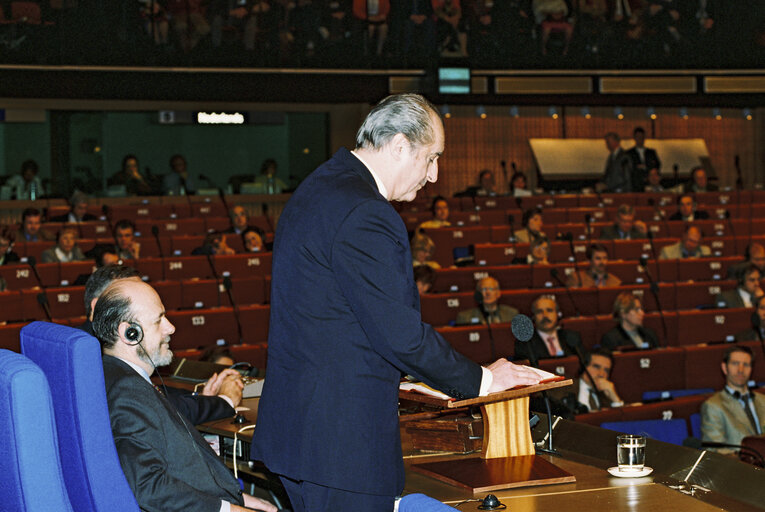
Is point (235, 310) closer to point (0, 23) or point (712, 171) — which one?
point (0, 23)

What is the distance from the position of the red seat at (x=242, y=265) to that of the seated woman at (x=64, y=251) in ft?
4.11

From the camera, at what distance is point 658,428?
4.76 m

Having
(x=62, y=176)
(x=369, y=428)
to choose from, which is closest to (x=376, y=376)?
(x=369, y=428)

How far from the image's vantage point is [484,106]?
15469mm

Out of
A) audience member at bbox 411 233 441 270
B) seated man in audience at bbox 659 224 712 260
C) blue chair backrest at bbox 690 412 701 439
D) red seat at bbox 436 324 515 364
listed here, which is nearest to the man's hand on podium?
blue chair backrest at bbox 690 412 701 439

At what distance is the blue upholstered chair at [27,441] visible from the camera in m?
1.44

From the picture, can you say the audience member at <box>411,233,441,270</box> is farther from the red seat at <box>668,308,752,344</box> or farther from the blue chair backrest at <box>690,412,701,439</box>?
the blue chair backrest at <box>690,412,701,439</box>

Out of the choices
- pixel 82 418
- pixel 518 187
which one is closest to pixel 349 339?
pixel 82 418

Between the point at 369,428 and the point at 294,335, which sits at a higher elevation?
the point at 294,335

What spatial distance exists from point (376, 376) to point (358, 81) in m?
12.1

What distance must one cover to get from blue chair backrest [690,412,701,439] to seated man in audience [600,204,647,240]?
5249mm

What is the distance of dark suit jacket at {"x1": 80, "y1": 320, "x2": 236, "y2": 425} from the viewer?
3066mm

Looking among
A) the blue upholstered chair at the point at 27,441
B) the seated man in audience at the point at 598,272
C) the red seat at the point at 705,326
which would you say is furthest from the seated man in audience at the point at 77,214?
the blue upholstered chair at the point at 27,441

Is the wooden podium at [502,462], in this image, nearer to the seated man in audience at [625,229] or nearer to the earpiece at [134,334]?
the earpiece at [134,334]
